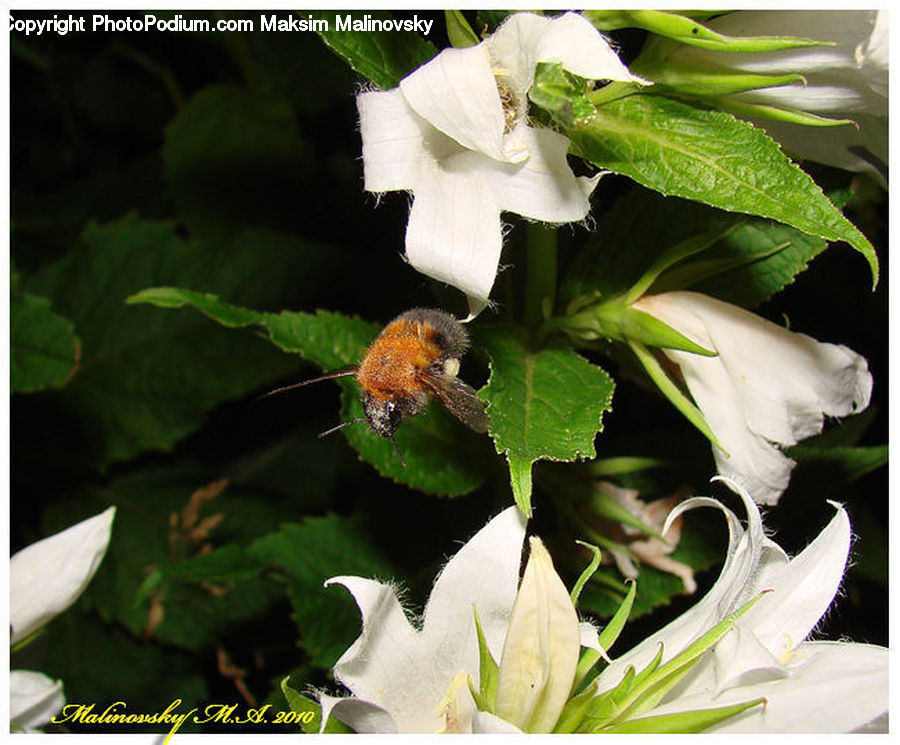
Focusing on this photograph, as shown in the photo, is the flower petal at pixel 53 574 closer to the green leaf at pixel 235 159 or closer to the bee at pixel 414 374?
the bee at pixel 414 374

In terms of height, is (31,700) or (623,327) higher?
(623,327)

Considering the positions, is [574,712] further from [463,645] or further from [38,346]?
[38,346]

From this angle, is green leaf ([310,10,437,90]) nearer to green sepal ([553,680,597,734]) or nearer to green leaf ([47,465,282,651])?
green sepal ([553,680,597,734])

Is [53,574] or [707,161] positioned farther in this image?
[53,574]

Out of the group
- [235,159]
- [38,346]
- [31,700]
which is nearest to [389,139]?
[31,700]

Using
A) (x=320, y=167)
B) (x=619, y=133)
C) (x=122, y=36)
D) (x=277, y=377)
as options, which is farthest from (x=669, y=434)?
(x=122, y=36)

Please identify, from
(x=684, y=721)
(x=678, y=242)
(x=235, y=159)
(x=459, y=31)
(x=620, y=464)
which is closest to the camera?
(x=684, y=721)

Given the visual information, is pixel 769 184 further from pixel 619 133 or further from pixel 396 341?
pixel 396 341

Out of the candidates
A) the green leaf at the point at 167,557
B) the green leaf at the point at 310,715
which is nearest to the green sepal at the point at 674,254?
the green leaf at the point at 310,715
